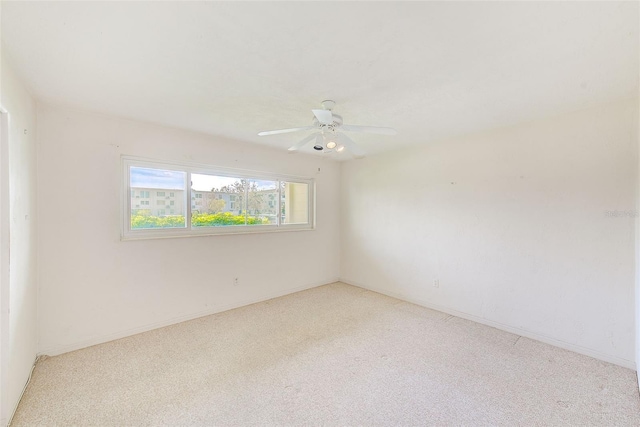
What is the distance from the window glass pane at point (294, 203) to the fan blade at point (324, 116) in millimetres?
2328

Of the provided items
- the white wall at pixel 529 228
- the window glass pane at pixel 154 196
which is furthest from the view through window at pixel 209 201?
the white wall at pixel 529 228

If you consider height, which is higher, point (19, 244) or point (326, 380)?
point (19, 244)

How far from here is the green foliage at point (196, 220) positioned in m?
2.96

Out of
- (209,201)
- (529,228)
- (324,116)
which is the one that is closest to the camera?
(324,116)

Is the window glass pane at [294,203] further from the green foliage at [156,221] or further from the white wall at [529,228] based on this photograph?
the green foliage at [156,221]

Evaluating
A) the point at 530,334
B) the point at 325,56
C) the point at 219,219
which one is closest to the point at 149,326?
the point at 219,219

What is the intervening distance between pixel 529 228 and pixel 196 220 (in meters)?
3.82

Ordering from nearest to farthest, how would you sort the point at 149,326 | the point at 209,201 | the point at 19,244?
the point at 19,244 → the point at 149,326 → the point at 209,201

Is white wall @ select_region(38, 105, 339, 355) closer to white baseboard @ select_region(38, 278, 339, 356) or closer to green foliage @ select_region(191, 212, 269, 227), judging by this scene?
white baseboard @ select_region(38, 278, 339, 356)

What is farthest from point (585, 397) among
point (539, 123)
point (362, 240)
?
point (362, 240)

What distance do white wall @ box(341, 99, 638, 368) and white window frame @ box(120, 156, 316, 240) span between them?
5.09 feet

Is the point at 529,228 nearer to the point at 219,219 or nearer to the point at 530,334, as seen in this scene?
the point at 530,334

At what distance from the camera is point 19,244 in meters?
1.89

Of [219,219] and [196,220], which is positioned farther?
[219,219]
